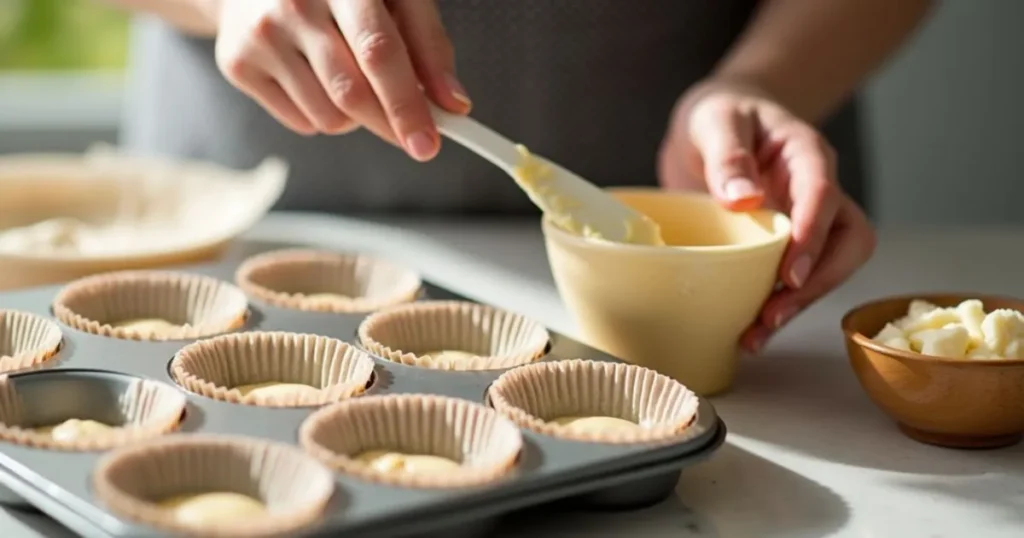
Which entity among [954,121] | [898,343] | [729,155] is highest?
[729,155]

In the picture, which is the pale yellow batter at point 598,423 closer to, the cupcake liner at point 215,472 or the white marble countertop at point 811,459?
the white marble countertop at point 811,459

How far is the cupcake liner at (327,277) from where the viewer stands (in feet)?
4.24

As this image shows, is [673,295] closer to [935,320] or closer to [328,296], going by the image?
[935,320]

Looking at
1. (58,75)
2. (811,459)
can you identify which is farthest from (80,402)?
(58,75)

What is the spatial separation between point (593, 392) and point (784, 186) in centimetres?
34

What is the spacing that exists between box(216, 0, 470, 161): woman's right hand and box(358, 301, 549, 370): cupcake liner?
5.5 inches

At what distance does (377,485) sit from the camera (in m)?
0.81

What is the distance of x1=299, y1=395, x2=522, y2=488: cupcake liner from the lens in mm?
900

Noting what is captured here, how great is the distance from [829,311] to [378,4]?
1.86 feet

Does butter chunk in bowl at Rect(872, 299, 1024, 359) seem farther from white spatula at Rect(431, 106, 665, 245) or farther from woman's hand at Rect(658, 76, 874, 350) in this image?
white spatula at Rect(431, 106, 665, 245)

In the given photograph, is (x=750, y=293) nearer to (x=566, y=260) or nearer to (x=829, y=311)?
(x=566, y=260)

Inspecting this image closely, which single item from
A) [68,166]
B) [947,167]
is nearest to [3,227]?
[68,166]

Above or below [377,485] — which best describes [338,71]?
above

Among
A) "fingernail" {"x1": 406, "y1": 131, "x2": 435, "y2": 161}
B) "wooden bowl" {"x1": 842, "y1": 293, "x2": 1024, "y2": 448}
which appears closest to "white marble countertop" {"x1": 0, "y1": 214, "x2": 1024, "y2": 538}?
"wooden bowl" {"x1": 842, "y1": 293, "x2": 1024, "y2": 448}
